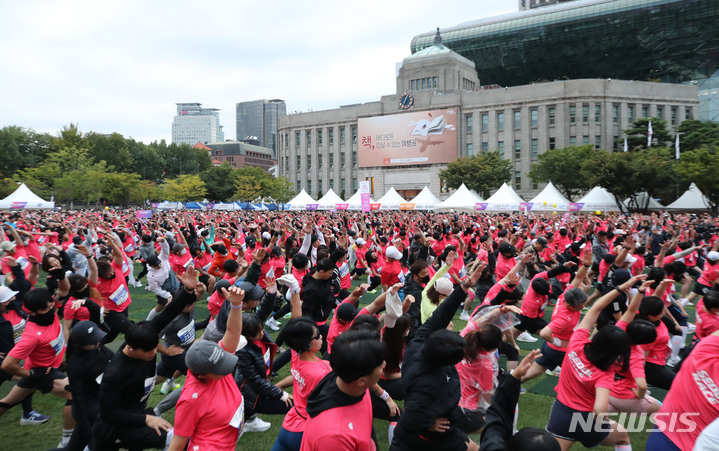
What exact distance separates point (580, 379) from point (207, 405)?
9.29 feet

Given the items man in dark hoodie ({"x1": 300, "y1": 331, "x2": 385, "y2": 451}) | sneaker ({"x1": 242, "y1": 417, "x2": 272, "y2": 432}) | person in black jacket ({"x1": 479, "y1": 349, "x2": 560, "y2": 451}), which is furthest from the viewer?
sneaker ({"x1": 242, "y1": 417, "x2": 272, "y2": 432})

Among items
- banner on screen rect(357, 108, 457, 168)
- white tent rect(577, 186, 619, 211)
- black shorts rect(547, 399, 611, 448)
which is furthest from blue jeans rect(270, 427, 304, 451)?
banner on screen rect(357, 108, 457, 168)

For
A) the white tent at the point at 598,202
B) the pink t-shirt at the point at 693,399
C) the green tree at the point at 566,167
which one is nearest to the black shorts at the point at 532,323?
the pink t-shirt at the point at 693,399

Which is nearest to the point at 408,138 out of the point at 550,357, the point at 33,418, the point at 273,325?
the point at 273,325

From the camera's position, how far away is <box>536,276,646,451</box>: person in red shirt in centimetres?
330

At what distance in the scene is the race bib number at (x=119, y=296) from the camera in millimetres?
6180

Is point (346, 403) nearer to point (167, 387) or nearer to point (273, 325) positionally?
point (167, 387)

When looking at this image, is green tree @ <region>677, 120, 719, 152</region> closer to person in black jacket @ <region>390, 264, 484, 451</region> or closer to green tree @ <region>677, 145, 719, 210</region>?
green tree @ <region>677, 145, 719, 210</region>

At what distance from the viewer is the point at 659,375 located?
4.68 meters

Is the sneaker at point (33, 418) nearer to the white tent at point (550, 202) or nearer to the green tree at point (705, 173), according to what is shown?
the white tent at point (550, 202)

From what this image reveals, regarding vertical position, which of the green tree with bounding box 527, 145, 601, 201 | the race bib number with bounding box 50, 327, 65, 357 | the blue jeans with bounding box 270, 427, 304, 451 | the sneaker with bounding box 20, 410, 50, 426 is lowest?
the sneaker with bounding box 20, 410, 50, 426

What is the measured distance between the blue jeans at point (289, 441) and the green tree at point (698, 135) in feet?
157

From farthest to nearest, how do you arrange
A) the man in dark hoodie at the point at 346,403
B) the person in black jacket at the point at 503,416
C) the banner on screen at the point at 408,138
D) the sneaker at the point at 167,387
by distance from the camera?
the banner on screen at the point at 408,138 → the sneaker at the point at 167,387 → the person in black jacket at the point at 503,416 → the man in dark hoodie at the point at 346,403

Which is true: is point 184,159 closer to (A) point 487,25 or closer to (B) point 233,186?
(B) point 233,186
